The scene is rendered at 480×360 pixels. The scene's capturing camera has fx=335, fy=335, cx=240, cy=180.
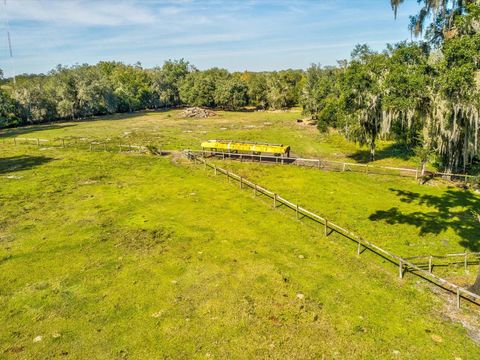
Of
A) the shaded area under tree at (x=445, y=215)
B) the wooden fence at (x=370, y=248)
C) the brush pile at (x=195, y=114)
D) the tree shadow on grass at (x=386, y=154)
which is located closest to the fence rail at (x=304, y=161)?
the shaded area under tree at (x=445, y=215)

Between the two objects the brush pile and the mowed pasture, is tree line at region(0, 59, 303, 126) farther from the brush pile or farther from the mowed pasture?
the brush pile

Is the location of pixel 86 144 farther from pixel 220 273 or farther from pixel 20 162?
pixel 220 273

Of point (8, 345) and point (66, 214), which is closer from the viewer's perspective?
point (8, 345)

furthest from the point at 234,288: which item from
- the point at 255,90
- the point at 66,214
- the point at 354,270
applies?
the point at 255,90

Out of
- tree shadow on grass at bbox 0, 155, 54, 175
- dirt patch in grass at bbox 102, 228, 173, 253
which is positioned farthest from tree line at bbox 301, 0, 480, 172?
tree shadow on grass at bbox 0, 155, 54, 175

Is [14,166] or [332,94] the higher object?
[332,94]

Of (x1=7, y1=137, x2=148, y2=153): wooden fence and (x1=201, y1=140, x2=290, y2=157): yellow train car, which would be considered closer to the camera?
(x1=201, y1=140, x2=290, y2=157): yellow train car

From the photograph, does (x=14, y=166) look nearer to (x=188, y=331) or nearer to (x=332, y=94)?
(x=188, y=331)
